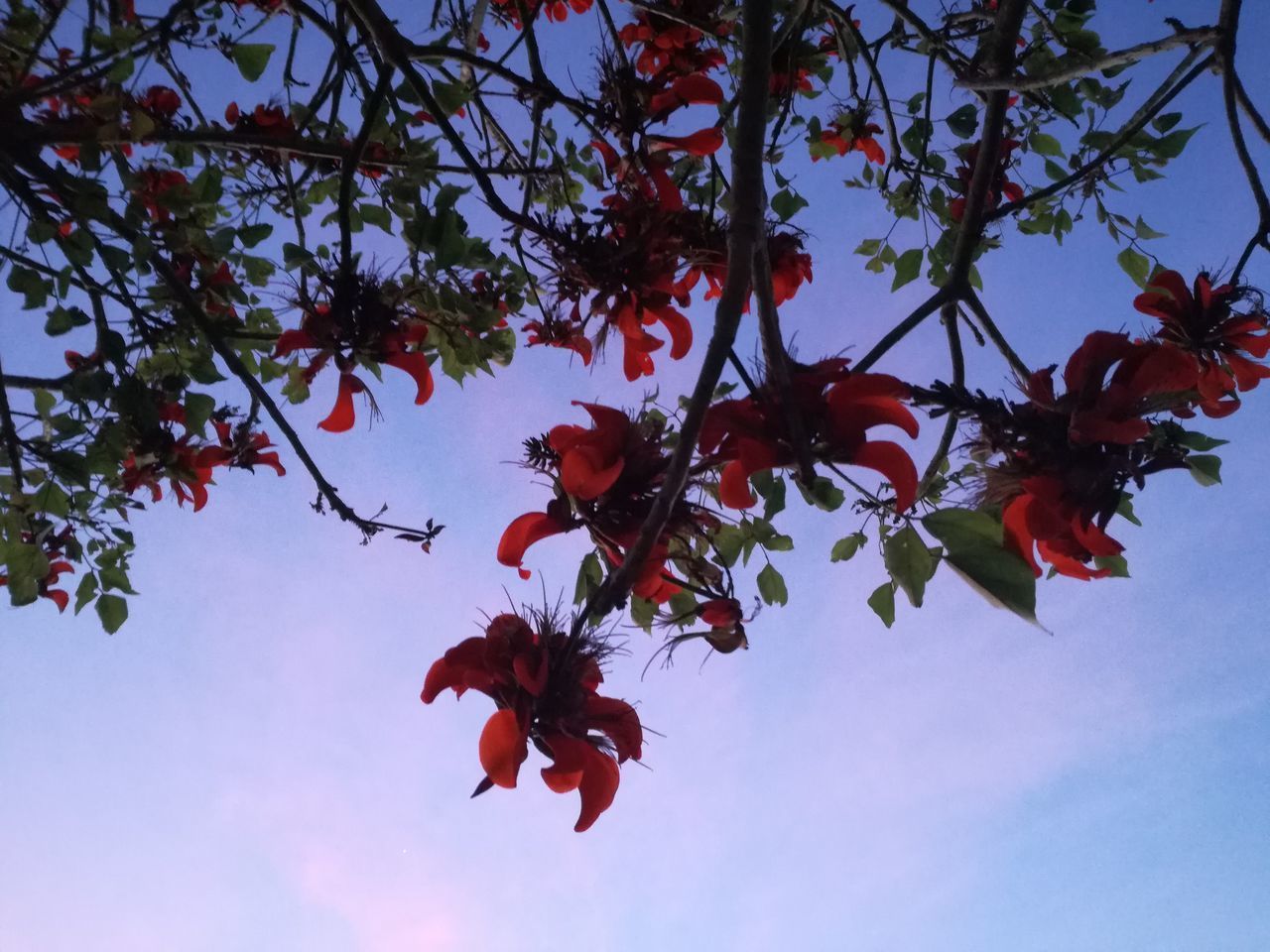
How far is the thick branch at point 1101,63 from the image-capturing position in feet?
4.73

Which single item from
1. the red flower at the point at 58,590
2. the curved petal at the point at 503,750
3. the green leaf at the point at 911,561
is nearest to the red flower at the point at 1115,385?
the green leaf at the point at 911,561

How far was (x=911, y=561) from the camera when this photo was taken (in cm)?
97

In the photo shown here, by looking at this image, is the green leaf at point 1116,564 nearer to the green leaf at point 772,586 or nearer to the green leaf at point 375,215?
the green leaf at point 772,586

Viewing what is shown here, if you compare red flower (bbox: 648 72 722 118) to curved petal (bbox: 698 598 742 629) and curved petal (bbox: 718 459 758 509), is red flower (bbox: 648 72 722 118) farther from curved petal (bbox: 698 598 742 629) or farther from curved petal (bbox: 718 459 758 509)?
curved petal (bbox: 698 598 742 629)

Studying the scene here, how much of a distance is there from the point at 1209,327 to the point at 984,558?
3.07 feet

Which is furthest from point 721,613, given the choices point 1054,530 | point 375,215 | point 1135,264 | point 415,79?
point 1135,264

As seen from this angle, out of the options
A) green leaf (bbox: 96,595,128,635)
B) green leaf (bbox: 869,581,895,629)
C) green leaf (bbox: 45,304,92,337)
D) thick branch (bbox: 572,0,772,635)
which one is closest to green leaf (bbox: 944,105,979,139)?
thick branch (bbox: 572,0,772,635)

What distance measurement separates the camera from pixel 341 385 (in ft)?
4.65

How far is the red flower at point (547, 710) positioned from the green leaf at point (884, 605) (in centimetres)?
51

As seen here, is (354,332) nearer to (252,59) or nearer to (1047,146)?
(252,59)

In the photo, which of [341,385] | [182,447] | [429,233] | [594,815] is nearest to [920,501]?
[594,815]

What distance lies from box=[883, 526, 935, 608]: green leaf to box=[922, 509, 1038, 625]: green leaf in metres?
0.11

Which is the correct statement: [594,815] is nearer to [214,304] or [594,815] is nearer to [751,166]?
[751,166]

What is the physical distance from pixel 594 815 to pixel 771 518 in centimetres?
80
